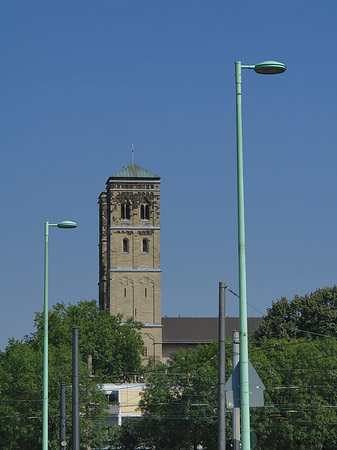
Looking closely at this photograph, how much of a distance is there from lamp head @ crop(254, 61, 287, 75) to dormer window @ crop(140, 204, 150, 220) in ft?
397

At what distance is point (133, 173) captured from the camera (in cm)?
14262

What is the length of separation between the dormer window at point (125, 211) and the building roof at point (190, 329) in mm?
24045

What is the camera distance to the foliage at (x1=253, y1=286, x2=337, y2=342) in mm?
96375

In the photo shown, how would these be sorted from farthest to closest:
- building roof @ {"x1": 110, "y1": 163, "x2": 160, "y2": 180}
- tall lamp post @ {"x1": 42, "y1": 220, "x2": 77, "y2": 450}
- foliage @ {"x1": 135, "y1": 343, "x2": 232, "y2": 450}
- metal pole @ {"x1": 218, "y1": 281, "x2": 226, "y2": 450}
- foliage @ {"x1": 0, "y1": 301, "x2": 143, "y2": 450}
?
building roof @ {"x1": 110, "y1": 163, "x2": 160, "y2": 180} < foliage @ {"x1": 135, "y1": 343, "x2": 232, "y2": 450} < foliage @ {"x1": 0, "y1": 301, "x2": 143, "y2": 450} < tall lamp post @ {"x1": 42, "y1": 220, "x2": 77, "y2": 450} < metal pole @ {"x1": 218, "y1": 281, "x2": 226, "y2": 450}

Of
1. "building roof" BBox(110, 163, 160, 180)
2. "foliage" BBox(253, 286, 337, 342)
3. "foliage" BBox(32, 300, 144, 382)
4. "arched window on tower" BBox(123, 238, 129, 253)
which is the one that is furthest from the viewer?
"building roof" BBox(110, 163, 160, 180)

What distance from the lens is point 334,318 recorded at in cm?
9650

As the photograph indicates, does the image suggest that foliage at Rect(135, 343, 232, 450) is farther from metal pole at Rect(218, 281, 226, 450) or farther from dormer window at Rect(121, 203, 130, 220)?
dormer window at Rect(121, 203, 130, 220)

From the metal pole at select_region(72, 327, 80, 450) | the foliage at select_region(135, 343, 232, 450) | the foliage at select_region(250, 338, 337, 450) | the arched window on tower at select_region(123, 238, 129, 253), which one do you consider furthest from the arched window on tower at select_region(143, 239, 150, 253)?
the metal pole at select_region(72, 327, 80, 450)

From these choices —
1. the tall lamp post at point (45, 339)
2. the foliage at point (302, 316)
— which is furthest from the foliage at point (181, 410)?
the foliage at point (302, 316)

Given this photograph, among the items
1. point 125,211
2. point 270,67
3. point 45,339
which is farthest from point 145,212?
point 270,67

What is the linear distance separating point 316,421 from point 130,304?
7627cm

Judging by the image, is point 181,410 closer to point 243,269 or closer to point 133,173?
point 243,269

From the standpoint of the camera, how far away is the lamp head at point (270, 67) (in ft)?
62.1

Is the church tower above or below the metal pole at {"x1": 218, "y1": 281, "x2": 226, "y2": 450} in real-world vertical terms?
above
